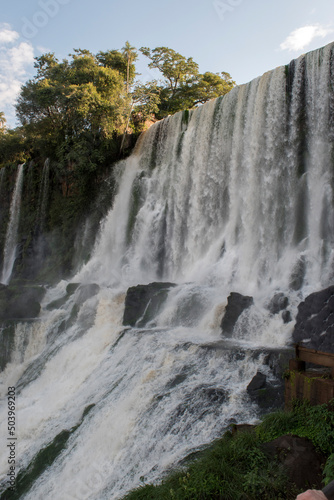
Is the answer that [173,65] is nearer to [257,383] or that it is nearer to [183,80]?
[183,80]

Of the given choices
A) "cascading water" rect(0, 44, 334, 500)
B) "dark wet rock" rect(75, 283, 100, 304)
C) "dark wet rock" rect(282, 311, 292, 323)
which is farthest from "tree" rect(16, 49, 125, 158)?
"dark wet rock" rect(282, 311, 292, 323)

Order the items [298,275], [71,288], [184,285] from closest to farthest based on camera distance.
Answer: [298,275], [184,285], [71,288]

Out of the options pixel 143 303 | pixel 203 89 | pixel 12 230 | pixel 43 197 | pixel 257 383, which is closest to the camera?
pixel 257 383

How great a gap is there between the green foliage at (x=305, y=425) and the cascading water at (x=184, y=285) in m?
1.06

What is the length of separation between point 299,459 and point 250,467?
612 mm

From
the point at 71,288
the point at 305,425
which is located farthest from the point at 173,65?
the point at 305,425

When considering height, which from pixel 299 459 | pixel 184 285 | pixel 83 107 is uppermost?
pixel 83 107

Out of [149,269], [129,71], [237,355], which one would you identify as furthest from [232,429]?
[129,71]

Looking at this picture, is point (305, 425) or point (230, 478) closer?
point (230, 478)

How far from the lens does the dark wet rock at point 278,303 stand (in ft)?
37.4

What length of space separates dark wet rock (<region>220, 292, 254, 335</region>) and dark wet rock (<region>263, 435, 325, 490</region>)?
5.76 metres

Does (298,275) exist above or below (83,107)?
below

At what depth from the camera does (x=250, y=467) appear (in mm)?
5066

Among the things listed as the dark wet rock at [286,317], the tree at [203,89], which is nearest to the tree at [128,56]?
the tree at [203,89]
